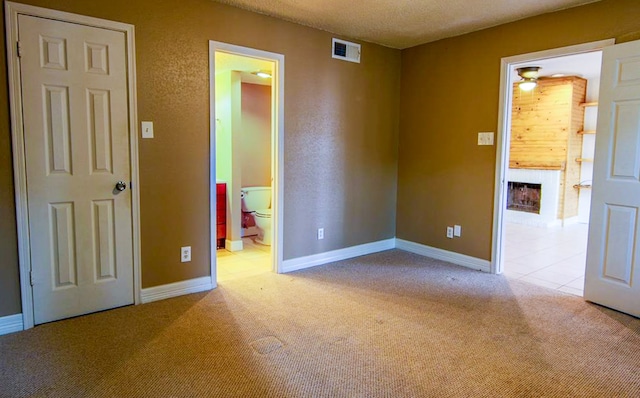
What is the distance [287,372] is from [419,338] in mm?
920

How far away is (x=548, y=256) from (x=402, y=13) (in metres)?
3.31

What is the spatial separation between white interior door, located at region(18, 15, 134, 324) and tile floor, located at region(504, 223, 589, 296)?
Result: 3610 mm

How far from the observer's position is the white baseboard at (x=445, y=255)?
412cm

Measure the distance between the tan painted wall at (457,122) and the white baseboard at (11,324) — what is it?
3776 mm

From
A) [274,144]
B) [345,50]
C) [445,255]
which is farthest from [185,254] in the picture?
[445,255]

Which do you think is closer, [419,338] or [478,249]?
[419,338]

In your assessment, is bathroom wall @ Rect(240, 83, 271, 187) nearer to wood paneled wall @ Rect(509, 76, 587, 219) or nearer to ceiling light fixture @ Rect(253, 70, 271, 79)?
ceiling light fixture @ Rect(253, 70, 271, 79)

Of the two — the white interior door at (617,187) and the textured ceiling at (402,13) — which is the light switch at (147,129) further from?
the white interior door at (617,187)

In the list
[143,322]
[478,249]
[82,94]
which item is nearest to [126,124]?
[82,94]

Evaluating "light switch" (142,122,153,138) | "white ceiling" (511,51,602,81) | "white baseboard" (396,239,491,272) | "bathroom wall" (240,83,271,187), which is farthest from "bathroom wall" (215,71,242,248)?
"white ceiling" (511,51,602,81)

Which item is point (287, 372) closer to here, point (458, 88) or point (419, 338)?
point (419, 338)

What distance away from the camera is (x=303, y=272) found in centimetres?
399

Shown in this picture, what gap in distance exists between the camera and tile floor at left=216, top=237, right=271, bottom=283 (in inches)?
156

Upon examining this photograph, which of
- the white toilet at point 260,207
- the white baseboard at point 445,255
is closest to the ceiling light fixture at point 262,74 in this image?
the white toilet at point 260,207
